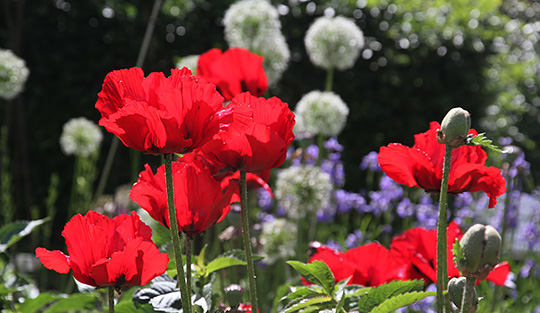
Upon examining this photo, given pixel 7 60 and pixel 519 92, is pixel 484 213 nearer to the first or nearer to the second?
pixel 7 60

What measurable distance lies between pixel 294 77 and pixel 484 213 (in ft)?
6.63

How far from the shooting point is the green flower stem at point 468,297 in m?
0.62

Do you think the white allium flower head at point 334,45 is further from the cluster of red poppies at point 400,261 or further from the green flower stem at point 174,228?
the green flower stem at point 174,228

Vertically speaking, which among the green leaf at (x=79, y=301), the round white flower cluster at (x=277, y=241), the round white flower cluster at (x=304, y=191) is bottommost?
the round white flower cluster at (x=277, y=241)

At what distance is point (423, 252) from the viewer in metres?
0.90

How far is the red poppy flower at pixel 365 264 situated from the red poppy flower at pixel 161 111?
37 cm

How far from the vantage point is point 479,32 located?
5.29 metres

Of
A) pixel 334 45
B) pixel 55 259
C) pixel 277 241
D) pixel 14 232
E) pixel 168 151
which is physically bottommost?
pixel 277 241

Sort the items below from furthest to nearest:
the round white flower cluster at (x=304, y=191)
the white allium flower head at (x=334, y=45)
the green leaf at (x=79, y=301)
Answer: the white allium flower head at (x=334, y=45) < the round white flower cluster at (x=304, y=191) < the green leaf at (x=79, y=301)

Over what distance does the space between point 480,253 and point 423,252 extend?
296 mm

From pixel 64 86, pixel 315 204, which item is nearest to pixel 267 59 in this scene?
pixel 315 204

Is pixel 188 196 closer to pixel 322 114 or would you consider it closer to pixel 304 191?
pixel 304 191

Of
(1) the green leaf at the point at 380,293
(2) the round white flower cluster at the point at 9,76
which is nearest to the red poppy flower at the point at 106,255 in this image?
(1) the green leaf at the point at 380,293

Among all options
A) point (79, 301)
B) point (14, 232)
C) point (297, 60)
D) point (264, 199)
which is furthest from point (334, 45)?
point (297, 60)
